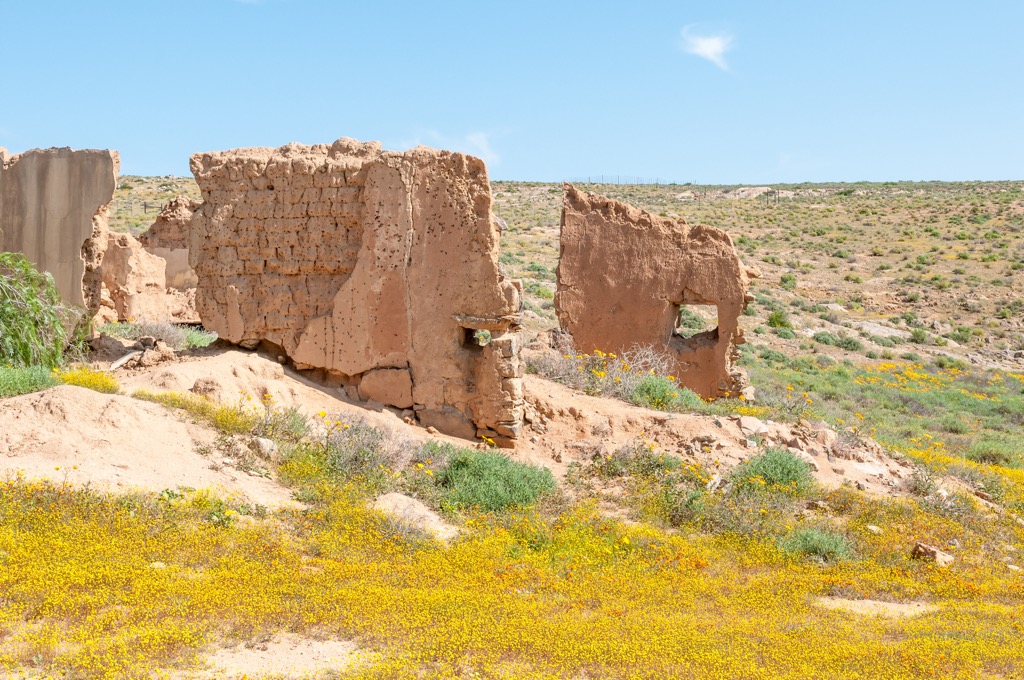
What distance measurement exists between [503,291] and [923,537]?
15.3 feet

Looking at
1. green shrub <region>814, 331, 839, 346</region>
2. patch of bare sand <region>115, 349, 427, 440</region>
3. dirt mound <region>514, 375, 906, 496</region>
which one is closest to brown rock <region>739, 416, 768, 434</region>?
dirt mound <region>514, 375, 906, 496</region>

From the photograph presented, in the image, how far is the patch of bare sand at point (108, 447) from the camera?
6.25 meters

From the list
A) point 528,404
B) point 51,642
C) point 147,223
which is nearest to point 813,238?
point 147,223

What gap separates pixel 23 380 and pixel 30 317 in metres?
1.64

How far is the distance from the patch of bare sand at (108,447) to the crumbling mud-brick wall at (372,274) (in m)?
1.99

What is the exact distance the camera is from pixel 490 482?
7.55m

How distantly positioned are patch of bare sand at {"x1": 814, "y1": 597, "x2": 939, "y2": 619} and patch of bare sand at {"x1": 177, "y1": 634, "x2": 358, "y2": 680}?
11.6 feet

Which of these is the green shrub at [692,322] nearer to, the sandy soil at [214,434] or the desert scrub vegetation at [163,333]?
the sandy soil at [214,434]

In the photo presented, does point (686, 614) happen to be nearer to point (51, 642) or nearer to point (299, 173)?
point (51, 642)

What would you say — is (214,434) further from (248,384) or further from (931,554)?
(931,554)

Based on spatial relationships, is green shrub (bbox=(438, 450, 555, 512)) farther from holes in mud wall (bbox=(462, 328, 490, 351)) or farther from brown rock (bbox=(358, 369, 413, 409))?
holes in mud wall (bbox=(462, 328, 490, 351))

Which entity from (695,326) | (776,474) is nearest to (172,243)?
(695,326)

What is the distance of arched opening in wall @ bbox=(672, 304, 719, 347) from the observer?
524 inches

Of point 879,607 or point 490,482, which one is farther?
point 490,482
